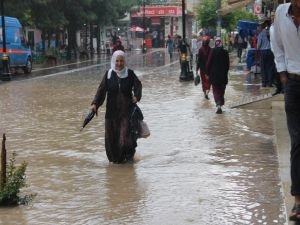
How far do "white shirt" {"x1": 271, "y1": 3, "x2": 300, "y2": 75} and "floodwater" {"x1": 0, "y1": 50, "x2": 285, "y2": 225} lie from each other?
1.58 m

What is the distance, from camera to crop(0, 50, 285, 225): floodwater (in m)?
6.57

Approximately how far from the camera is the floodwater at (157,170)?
6574 mm

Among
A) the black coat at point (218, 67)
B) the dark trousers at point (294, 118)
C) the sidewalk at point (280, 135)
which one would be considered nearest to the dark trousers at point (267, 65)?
the sidewalk at point (280, 135)

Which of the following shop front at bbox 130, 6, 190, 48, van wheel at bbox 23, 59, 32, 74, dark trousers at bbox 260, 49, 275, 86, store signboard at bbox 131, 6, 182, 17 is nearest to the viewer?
dark trousers at bbox 260, 49, 275, 86

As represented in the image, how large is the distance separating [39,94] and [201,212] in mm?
14842

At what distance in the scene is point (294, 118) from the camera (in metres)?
5.44

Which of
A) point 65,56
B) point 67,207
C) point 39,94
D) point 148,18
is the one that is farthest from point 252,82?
point 148,18

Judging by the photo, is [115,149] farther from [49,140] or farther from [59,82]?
[59,82]

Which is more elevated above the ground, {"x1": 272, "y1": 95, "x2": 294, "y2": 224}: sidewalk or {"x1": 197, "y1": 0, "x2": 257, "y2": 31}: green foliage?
{"x1": 197, "y1": 0, "x2": 257, "y2": 31}: green foliage

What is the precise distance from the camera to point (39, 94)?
20781 millimetres

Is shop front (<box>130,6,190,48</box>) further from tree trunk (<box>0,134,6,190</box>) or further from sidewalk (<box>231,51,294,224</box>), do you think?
tree trunk (<box>0,134,6,190</box>)

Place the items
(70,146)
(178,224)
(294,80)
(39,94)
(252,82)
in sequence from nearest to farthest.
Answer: (294,80)
(178,224)
(70,146)
(39,94)
(252,82)

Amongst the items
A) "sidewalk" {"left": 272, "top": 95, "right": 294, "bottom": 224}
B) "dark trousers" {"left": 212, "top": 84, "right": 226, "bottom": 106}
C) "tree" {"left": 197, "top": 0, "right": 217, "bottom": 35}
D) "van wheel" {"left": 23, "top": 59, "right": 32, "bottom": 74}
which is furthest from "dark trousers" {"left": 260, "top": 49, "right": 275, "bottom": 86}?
"tree" {"left": 197, "top": 0, "right": 217, "bottom": 35}

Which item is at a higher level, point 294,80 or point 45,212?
point 294,80
